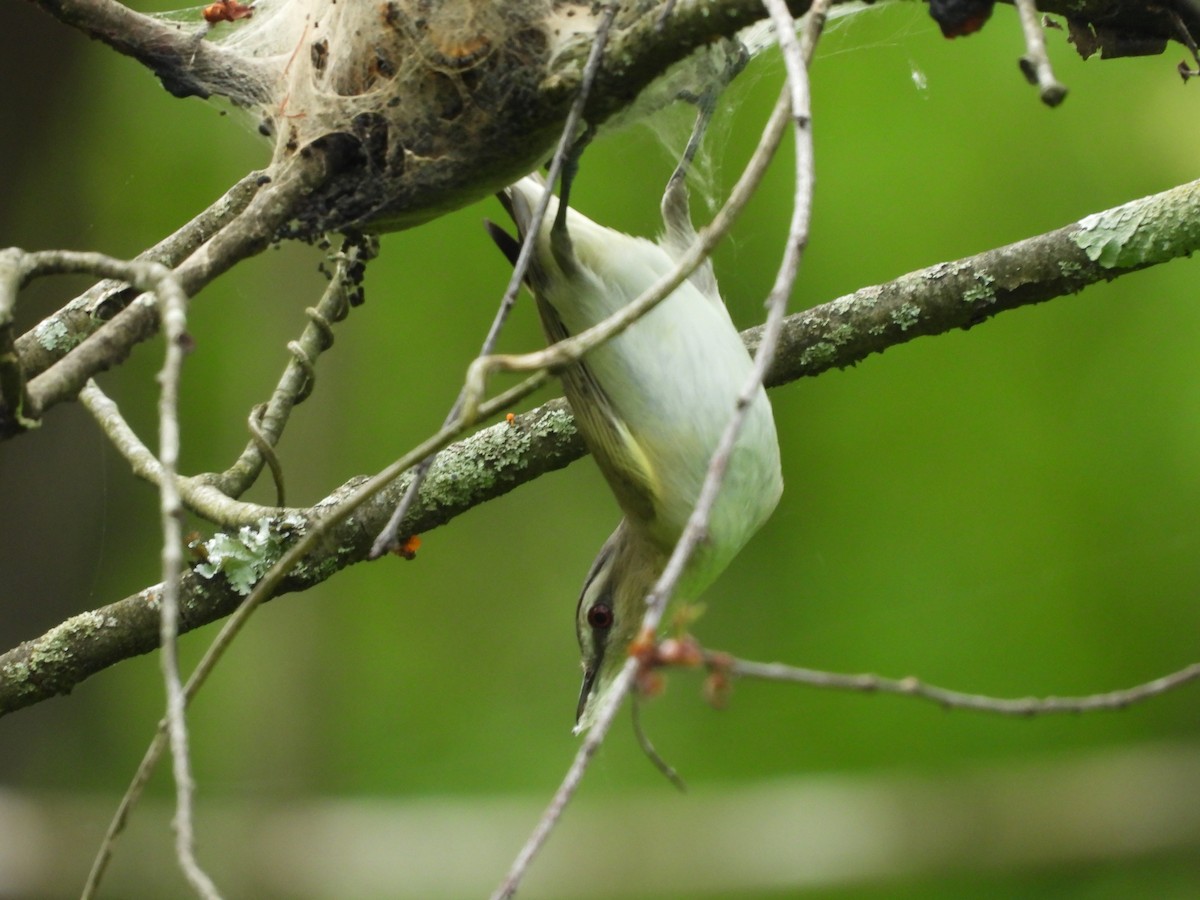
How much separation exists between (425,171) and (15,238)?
365cm

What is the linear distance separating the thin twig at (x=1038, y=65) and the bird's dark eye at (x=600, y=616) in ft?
6.53

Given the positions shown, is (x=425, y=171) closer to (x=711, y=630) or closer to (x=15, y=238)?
Result: (x=15, y=238)

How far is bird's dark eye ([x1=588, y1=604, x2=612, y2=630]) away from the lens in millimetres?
2920

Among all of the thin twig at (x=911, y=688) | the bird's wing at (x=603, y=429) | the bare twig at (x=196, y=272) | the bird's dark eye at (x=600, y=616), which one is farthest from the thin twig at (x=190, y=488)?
the thin twig at (x=911, y=688)

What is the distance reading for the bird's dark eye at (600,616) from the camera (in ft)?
9.58

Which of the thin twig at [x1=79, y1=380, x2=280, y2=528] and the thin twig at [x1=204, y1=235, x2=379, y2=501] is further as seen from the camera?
the thin twig at [x1=204, y1=235, x2=379, y2=501]

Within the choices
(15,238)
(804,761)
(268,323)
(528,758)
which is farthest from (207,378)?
(804,761)

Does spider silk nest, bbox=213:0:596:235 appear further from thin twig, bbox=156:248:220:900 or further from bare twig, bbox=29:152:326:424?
thin twig, bbox=156:248:220:900

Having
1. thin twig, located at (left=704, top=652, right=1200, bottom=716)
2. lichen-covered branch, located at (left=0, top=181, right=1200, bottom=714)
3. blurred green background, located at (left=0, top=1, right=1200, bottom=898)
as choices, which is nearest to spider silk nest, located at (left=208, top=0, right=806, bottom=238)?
lichen-covered branch, located at (left=0, top=181, right=1200, bottom=714)

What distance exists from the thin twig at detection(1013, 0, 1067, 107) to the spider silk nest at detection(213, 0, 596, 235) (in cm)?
76

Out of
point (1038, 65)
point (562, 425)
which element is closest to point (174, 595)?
point (1038, 65)

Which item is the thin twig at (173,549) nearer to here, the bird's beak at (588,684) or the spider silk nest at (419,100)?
the spider silk nest at (419,100)

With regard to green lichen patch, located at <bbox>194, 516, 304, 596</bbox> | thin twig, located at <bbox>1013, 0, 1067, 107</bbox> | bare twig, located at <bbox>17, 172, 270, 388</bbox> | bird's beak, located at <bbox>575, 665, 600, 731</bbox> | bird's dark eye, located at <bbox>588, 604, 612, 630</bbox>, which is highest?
thin twig, located at <bbox>1013, 0, 1067, 107</bbox>

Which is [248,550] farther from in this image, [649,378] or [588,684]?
[588,684]
